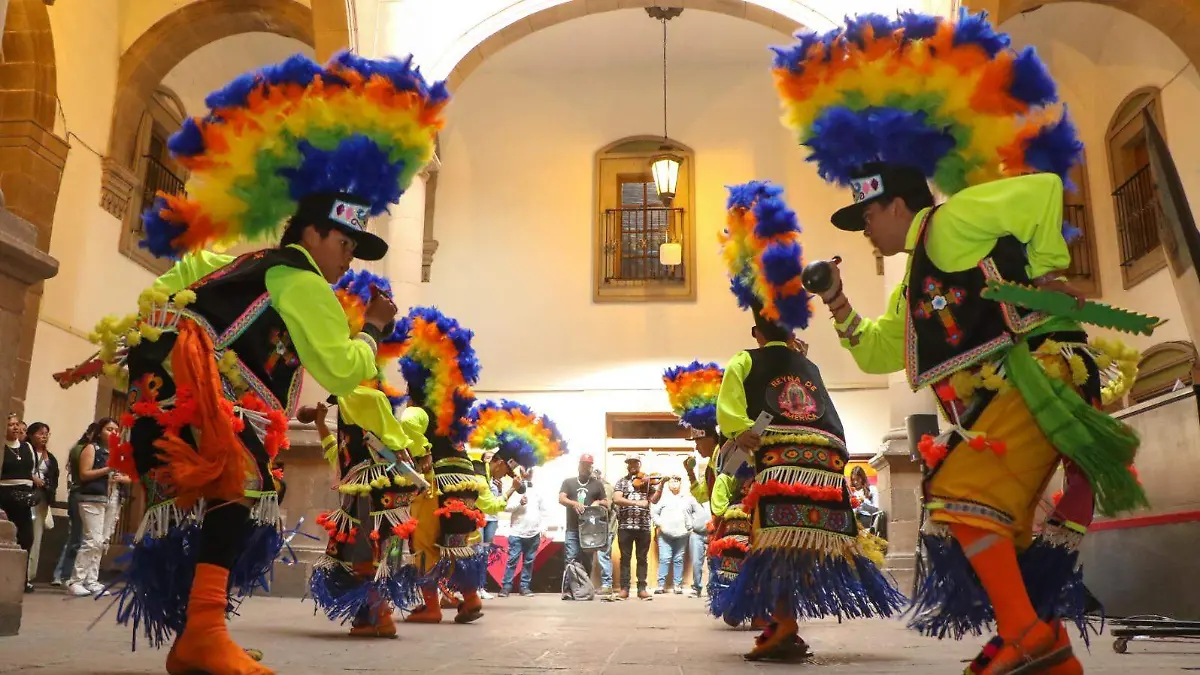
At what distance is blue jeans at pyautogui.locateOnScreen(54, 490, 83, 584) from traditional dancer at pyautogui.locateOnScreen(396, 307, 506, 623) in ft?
13.9

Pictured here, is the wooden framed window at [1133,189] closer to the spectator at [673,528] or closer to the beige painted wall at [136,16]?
the spectator at [673,528]

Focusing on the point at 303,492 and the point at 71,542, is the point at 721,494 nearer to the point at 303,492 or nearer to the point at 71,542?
the point at 303,492

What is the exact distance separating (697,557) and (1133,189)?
7758 mm

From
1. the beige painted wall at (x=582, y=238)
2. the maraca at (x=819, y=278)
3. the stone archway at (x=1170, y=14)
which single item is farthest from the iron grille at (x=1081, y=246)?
the maraca at (x=819, y=278)

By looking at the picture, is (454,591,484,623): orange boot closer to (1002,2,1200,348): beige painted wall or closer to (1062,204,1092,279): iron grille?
(1002,2,1200,348): beige painted wall

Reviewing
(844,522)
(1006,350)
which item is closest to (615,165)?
(844,522)

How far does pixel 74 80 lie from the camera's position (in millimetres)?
10625

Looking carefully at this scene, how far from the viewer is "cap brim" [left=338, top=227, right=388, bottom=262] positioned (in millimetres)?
3299

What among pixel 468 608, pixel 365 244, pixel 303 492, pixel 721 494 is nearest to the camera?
pixel 365 244

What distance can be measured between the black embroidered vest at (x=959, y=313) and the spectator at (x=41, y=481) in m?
8.10

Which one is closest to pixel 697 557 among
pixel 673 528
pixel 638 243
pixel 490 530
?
pixel 673 528

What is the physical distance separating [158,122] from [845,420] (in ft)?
34.7

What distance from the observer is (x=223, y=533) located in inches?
113

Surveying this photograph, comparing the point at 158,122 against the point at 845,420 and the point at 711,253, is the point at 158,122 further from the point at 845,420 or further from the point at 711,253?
the point at 845,420
